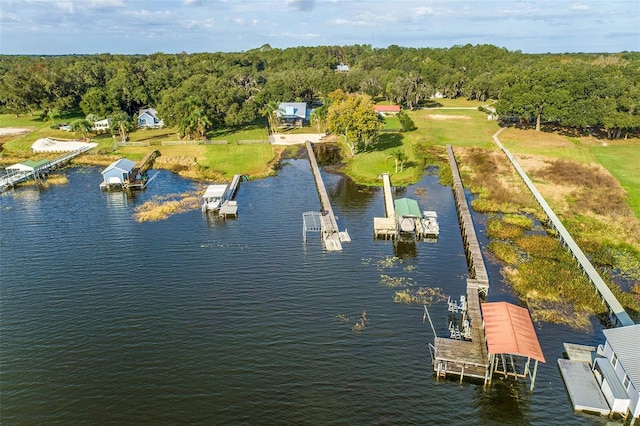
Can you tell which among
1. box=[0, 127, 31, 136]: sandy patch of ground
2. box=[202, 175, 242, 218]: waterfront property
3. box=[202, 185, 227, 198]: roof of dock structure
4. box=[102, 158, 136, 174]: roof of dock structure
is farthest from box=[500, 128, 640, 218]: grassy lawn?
box=[0, 127, 31, 136]: sandy patch of ground

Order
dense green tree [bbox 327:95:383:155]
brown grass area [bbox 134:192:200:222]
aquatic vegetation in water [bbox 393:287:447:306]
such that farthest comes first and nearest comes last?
1. dense green tree [bbox 327:95:383:155]
2. brown grass area [bbox 134:192:200:222]
3. aquatic vegetation in water [bbox 393:287:447:306]

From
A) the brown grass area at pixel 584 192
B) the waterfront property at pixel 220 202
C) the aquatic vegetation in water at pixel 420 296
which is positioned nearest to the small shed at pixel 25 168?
the waterfront property at pixel 220 202

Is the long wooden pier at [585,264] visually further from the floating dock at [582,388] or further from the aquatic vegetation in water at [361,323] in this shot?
the aquatic vegetation in water at [361,323]

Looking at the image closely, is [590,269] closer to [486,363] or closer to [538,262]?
[538,262]

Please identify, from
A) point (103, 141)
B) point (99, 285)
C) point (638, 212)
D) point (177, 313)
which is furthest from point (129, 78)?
point (638, 212)

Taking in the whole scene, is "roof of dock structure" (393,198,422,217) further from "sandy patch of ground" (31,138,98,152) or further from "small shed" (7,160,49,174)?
"sandy patch of ground" (31,138,98,152)

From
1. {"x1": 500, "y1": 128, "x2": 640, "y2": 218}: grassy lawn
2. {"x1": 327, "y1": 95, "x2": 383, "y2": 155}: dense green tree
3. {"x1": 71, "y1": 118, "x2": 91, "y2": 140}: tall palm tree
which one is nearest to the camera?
{"x1": 500, "y1": 128, "x2": 640, "y2": 218}: grassy lawn

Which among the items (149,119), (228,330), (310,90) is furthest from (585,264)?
(310,90)

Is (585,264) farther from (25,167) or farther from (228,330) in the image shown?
(25,167)
